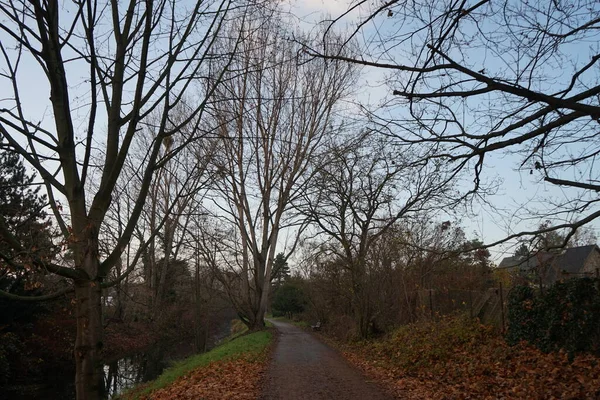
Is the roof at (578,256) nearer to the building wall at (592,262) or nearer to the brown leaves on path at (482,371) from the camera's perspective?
the building wall at (592,262)

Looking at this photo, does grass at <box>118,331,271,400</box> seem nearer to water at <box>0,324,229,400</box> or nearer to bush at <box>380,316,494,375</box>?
water at <box>0,324,229,400</box>

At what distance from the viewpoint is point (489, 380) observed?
934 cm

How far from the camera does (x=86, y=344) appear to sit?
4.86 m

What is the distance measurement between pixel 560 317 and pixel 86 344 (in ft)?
30.3

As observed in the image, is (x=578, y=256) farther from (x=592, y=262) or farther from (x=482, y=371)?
(x=482, y=371)

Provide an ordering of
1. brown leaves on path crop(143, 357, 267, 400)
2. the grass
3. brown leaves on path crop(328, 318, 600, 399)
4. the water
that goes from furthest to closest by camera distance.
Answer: the water, the grass, brown leaves on path crop(143, 357, 267, 400), brown leaves on path crop(328, 318, 600, 399)

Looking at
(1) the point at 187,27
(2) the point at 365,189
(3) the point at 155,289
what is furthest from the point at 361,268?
(3) the point at 155,289

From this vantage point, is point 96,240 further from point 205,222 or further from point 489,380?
point 205,222

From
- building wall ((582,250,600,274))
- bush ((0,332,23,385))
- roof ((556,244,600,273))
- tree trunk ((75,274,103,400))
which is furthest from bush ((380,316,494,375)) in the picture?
bush ((0,332,23,385))

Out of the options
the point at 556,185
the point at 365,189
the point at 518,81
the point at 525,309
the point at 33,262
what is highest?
the point at 365,189

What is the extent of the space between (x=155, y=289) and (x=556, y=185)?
33272mm

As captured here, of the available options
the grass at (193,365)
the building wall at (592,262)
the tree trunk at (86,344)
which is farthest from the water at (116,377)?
the building wall at (592,262)

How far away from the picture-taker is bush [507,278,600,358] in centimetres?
941

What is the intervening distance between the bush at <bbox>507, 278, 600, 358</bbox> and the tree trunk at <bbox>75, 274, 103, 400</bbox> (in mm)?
8646
